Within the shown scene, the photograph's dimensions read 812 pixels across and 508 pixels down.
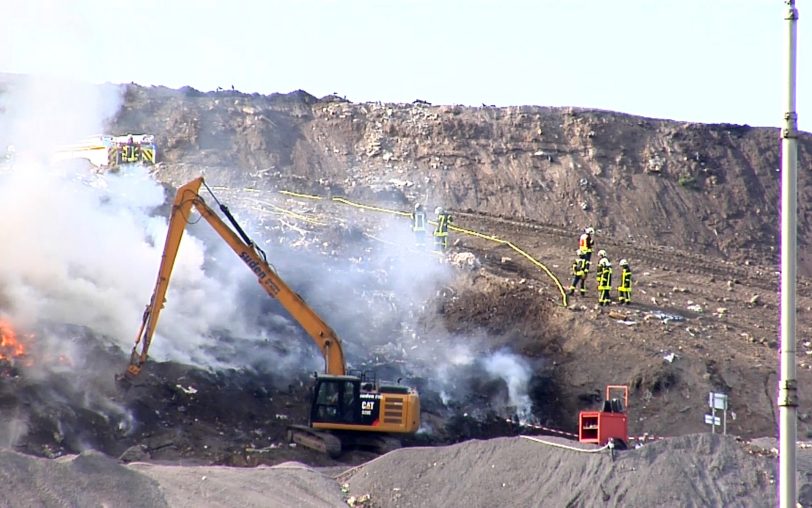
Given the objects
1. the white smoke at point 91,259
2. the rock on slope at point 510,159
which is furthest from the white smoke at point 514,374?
the rock on slope at point 510,159

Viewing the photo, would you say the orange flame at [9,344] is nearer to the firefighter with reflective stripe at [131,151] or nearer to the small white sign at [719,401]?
the small white sign at [719,401]

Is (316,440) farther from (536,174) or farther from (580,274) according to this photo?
(536,174)

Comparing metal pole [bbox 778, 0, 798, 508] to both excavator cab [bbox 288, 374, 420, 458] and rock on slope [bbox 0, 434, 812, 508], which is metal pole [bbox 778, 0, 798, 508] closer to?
rock on slope [bbox 0, 434, 812, 508]

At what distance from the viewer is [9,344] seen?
28.0 meters

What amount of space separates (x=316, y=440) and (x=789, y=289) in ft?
62.4

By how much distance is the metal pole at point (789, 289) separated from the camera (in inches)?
333

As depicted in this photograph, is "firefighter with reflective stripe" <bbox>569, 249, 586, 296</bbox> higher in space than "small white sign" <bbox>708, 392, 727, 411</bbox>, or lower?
higher

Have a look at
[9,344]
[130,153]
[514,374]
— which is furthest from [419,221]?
[9,344]

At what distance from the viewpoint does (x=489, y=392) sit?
1270 inches

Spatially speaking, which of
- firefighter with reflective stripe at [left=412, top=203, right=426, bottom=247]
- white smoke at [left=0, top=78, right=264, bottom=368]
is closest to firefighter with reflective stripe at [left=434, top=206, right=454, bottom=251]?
firefighter with reflective stripe at [left=412, top=203, right=426, bottom=247]

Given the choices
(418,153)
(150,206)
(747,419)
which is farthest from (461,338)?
(418,153)

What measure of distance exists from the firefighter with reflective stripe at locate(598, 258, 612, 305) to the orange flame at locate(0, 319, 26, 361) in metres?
15.8

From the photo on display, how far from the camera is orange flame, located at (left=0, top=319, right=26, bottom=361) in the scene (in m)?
27.5

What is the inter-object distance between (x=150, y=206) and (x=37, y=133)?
460 cm
